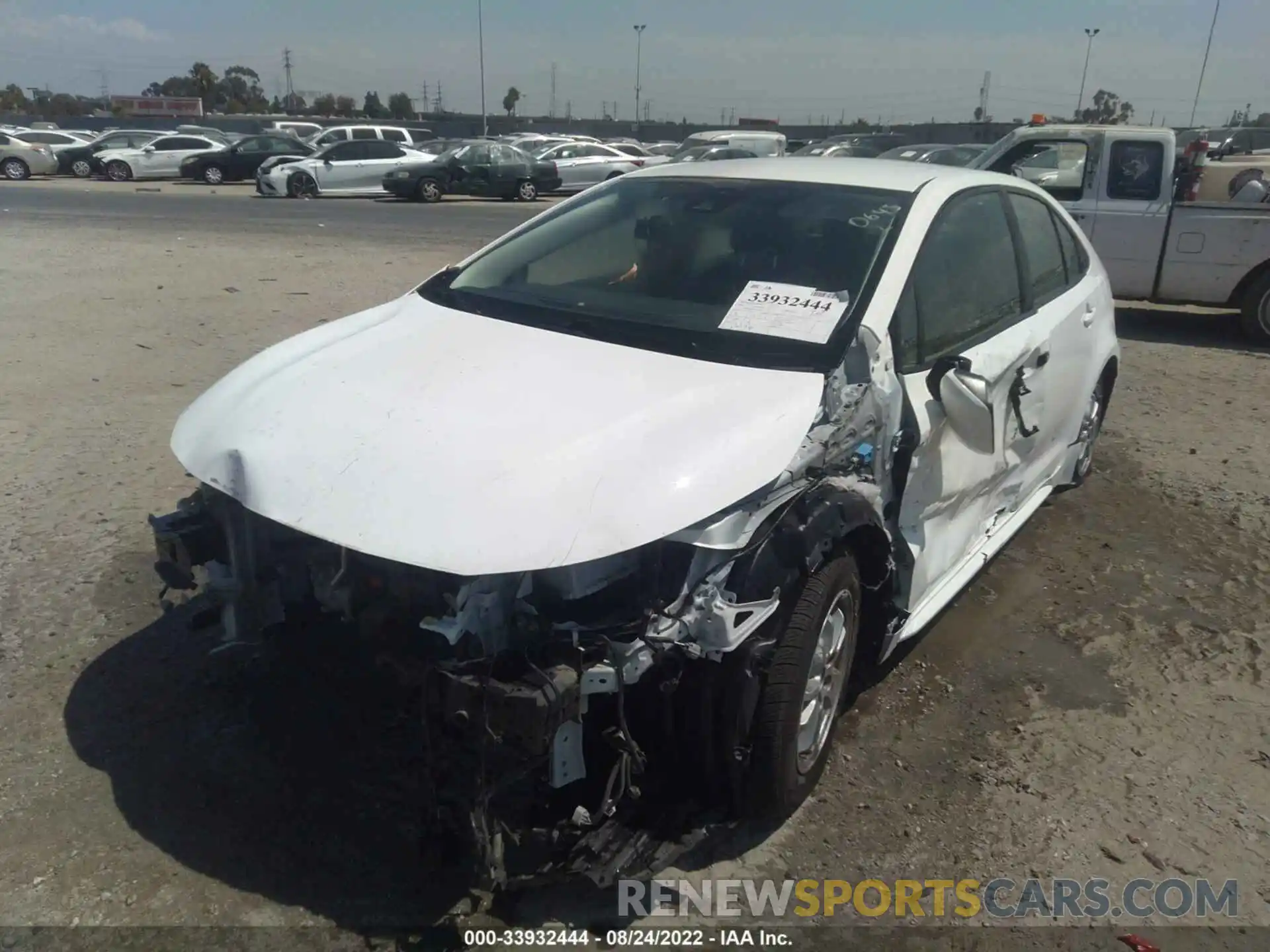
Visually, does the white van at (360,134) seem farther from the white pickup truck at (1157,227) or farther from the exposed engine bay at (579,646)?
the exposed engine bay at (579,646)

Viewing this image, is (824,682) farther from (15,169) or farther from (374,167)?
(15,169)

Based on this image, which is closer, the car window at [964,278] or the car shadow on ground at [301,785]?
the car shadow on ground at [301,785]

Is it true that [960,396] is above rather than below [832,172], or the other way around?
below

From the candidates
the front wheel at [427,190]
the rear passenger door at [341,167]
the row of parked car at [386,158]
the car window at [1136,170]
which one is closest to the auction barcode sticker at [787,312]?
the car window at [1136,170]

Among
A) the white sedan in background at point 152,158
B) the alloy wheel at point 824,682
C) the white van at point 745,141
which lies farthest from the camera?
the white sedan in background at point 152,158

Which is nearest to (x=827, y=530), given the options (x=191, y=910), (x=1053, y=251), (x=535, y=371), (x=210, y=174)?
(x=535, y=371)

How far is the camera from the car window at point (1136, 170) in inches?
368

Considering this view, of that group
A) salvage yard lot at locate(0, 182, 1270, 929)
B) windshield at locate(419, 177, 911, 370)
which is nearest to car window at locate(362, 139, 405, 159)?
salvage yard lot at locate(0, 182, 1270, 929)

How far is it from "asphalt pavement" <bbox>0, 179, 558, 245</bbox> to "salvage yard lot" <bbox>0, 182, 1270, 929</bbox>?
11265 mm

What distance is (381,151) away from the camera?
2503 cm

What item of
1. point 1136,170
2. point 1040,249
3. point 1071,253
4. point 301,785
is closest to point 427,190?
point 1136,170

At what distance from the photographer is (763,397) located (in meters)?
2.82

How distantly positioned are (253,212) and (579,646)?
63.7 feet

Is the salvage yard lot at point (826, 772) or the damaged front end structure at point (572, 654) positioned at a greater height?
the damaged front end structure at point (572, 654)
